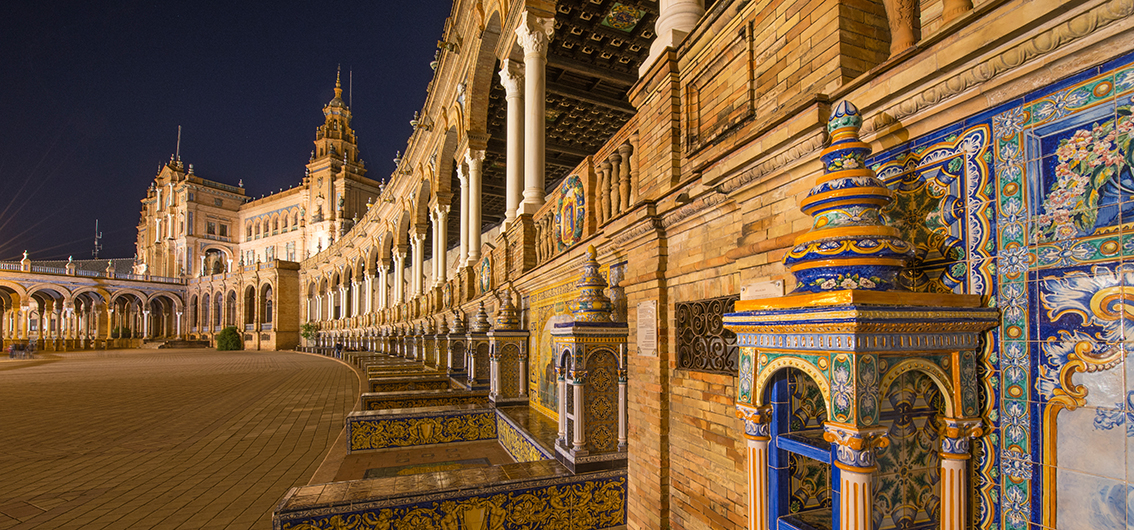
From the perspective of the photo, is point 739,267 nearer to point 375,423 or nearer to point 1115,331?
point 1115,331

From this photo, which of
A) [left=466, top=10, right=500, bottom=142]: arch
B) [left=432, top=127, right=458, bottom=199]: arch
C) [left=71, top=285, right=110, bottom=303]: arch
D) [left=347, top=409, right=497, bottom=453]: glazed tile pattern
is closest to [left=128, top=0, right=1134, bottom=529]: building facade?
[left=347, top=409, right=497, bottom=453]: glazed tile pattern

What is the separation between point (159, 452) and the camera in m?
7.54

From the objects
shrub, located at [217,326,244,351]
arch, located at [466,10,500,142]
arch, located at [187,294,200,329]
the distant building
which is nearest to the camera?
arch, located at [466,10,500,142]

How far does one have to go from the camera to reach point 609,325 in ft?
16.0

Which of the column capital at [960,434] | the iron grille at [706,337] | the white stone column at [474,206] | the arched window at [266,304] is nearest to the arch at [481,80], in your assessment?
the white stone column at [474,206]

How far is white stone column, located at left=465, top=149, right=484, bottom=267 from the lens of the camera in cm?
1314

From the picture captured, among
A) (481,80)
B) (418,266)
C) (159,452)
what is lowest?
(159,452)

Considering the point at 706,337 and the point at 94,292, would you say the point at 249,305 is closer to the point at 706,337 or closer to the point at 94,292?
the point at 94,292

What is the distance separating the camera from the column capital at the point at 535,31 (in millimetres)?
9273

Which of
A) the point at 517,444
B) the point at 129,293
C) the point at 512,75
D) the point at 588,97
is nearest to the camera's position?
the point at 517,444

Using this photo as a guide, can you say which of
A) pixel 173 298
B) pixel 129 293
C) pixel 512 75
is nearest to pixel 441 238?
pixel 512 75

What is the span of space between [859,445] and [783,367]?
→ 0.42 metres

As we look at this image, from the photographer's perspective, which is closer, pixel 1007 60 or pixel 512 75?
pixel 1007 60

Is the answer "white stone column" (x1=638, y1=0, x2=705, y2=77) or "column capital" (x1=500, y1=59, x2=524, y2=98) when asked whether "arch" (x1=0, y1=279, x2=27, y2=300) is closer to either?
"column capital" (x1=500, y1=59, x2=524, y2=98)
